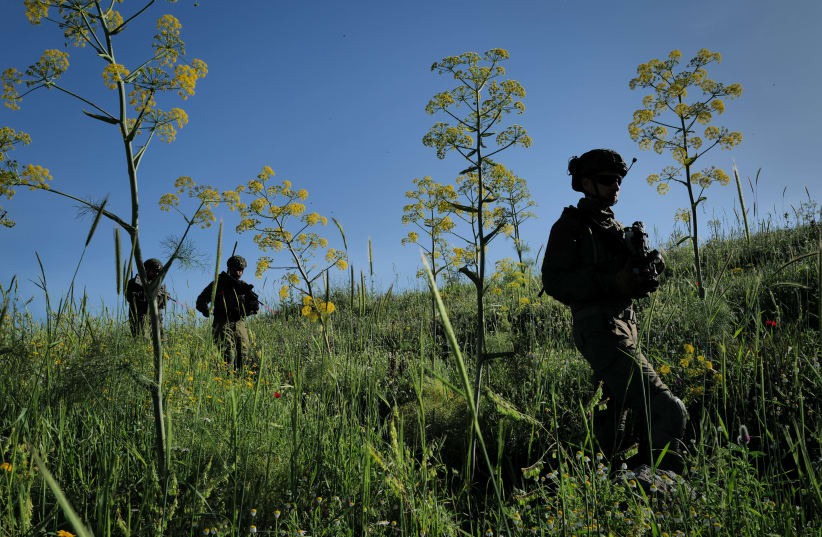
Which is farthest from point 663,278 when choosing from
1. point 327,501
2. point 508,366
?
point 327,501

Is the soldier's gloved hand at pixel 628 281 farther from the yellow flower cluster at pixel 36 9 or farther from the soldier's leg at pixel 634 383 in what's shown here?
the yellow flower cluster at pixel 36 9

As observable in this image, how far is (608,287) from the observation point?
3475 mm

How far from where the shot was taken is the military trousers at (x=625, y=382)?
319 cm

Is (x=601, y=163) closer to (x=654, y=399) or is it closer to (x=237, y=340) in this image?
(x=654, y=399)

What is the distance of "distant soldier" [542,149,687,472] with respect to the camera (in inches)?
128

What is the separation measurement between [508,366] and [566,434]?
1257 mm

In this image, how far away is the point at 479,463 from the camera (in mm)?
4430

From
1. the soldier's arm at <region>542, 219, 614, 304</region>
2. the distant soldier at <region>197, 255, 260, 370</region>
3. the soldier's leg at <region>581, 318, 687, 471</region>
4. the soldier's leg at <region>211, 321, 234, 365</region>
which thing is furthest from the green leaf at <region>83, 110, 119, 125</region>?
the distant soldier at <region>197, 255, 260, 370</region>

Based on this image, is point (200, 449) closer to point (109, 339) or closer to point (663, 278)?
point (109, 339)

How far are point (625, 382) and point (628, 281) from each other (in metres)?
0.67

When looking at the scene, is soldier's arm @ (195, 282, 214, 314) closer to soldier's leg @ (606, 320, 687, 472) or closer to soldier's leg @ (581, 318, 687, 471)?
soldier's leg @ (581, 318, 687, 471)

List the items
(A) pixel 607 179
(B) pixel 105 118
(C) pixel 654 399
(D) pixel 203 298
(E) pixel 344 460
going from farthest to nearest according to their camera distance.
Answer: (D) pixel 203 298
(A) pixel 607 179
(C) pixel 654 399
(E) pixel 344 460
(B) pixel 105 118

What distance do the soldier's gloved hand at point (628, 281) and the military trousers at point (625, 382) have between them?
20 centimetres

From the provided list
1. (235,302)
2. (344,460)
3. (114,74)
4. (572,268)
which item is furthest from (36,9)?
(235,302)
